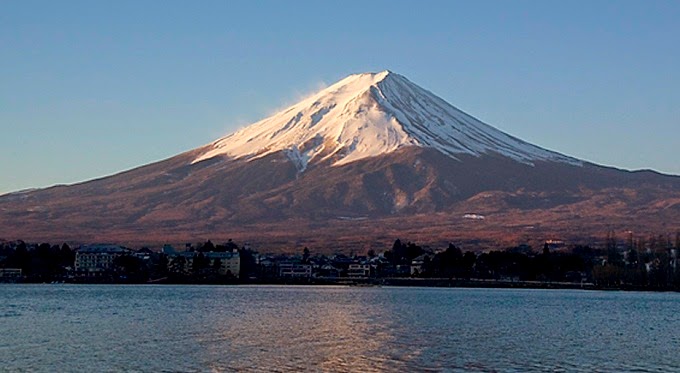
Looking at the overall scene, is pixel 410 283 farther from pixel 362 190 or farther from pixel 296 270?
pixel 362 190

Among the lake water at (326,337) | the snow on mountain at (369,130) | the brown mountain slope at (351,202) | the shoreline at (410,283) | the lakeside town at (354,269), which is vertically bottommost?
the lake water at (326,337)

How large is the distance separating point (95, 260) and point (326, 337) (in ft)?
191

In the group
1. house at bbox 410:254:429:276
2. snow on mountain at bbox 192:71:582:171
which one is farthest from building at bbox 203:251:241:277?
snow on mountain at bbox 192:71:582:171

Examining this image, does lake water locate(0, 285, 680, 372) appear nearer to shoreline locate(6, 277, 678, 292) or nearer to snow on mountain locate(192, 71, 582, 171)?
shoreline locate(6, 277, 678, 292)

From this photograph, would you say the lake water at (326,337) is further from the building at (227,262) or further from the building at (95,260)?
the building at (95,260)

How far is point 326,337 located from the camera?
2781 centimetres

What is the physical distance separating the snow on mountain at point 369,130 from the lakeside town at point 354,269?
5903 cm

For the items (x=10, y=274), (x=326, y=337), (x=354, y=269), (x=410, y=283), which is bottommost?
(x=326, y=337)

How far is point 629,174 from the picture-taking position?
14700cm

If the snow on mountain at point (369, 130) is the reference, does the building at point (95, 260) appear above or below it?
below

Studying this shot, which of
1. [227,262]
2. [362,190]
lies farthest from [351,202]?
[227,262]

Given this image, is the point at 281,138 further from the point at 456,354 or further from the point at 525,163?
the point at 456,354

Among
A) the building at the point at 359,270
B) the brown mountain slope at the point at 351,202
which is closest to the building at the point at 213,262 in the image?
the building at the point at 359,270

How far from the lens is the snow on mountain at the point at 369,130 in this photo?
487 ft
